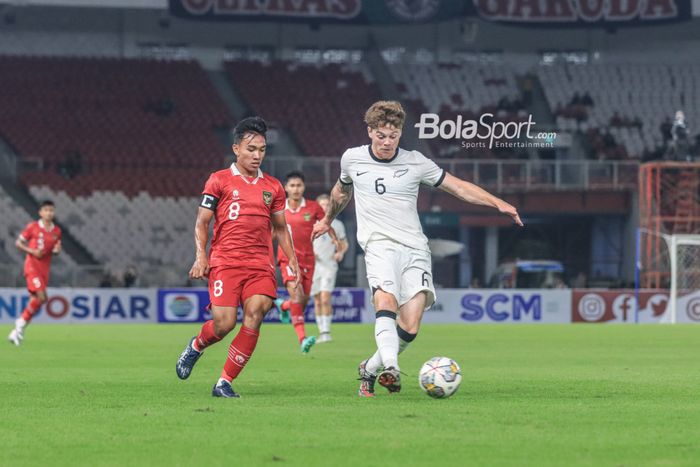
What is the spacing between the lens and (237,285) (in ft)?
35.4

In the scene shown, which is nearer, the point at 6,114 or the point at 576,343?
the point at 576,343

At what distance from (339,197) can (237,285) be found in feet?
3.90

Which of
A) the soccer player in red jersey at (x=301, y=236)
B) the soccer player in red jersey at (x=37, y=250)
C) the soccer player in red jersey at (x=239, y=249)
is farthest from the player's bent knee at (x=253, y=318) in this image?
the soccer player in red jersey at (x=37, y=250)

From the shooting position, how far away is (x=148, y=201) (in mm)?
41500

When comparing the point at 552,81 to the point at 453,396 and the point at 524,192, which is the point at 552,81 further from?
the point at 453,396

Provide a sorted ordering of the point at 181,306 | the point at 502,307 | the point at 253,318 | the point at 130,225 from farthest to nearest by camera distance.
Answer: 1. the point at 130,225
2. the point at 502,307
3. the point at 181,306
4. the point at 253,318

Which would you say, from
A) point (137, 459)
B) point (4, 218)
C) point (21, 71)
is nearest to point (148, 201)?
point (4, 218)

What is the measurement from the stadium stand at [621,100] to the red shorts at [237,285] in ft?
120

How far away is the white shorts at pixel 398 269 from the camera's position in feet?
34.9

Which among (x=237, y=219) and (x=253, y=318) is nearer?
(x=253, y=318)

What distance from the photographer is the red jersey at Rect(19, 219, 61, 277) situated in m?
22.2

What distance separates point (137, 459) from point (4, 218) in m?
33.8

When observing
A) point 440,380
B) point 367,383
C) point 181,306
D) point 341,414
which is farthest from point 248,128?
point 181,306

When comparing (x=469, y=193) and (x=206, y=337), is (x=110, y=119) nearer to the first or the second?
(x=206, y=337)
